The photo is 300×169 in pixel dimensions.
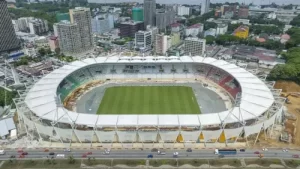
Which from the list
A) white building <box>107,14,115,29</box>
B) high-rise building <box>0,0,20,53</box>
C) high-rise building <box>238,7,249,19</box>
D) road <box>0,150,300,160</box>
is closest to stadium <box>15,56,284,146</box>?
road <box>0,150,300,160</box>

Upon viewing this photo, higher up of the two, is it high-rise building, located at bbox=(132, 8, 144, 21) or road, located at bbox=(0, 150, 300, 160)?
high-rise building, located at bbox=(132, 8, 144, 21)

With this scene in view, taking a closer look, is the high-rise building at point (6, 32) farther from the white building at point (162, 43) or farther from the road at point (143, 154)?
the road at point (143, 154)

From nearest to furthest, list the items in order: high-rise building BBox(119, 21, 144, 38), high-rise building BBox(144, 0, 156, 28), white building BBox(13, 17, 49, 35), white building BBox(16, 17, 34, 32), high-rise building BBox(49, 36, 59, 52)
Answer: high-rise building BBox(49, 36, 59, 52), high-rise building BBox(119, 21, 144, 38), white building BBox(13, 17, 49, 35), high-rise building BBox(144, 0, 156, 28), white building BBox(16, 17, 34, 32)

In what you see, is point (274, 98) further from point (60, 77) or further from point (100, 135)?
point (60, 77)

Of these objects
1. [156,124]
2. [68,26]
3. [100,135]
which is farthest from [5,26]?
[156,124]

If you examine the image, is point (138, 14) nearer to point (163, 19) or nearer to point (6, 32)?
point (163, 19)

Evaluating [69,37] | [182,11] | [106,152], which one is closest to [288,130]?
[106,152]

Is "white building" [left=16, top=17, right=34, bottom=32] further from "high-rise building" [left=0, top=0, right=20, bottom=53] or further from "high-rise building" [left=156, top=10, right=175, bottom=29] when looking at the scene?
"high-rise building" [left=156, top=10, right=175, bottom=29]
